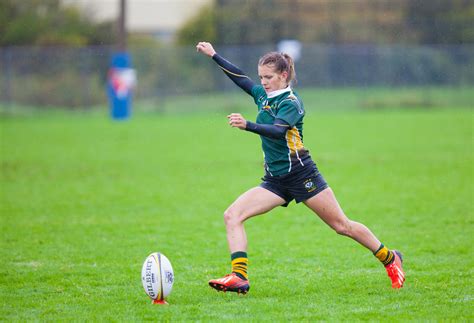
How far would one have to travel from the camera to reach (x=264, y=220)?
411 inches

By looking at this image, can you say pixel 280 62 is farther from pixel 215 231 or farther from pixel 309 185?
pixel 215 231

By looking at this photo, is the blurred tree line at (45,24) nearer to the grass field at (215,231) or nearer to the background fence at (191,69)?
the background fence at (191,69)

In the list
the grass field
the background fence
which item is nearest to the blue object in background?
the background fence

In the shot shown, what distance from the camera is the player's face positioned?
6.22 meters

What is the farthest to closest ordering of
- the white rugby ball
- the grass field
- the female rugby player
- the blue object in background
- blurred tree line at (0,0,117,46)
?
blurred tree line at (0,0,117,46) < the blue object in background < the female rugby player < the grass field < the white rugby ball

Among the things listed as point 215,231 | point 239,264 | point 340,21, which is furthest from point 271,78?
point 340,21

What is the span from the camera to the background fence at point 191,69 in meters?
32.8

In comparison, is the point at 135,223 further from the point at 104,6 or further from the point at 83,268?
the point at 104,6

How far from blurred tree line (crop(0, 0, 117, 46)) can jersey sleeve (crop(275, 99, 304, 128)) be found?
33.7 m

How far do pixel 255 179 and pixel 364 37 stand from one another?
80.9 ft

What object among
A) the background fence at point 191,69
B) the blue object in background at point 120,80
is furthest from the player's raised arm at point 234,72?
the background fence at point 191,69

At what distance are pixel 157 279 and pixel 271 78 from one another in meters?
1.92

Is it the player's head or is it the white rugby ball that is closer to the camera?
the white rugby ball

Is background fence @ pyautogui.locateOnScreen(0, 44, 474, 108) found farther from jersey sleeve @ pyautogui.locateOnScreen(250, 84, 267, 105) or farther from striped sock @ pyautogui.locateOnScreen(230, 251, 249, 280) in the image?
striped sock @ pyautogui.locateOnScreen(230, 251, 249, 280)
